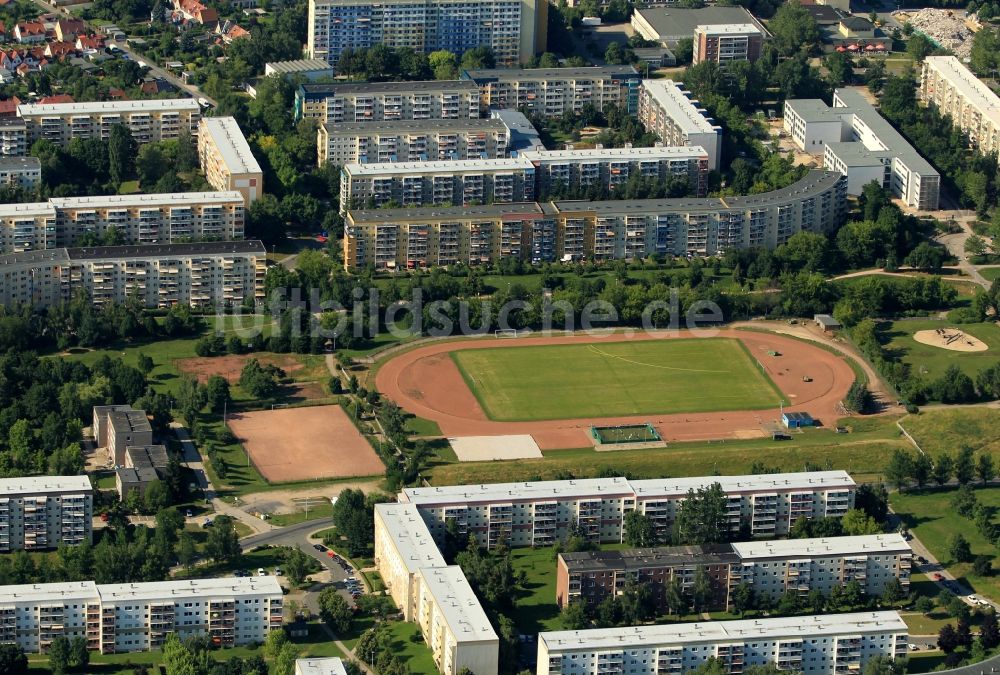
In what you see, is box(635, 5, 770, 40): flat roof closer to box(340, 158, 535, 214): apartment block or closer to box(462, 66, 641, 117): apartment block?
box(462, 66, 641, 117): apartment block

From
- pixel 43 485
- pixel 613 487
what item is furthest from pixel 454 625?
pixel 43 485

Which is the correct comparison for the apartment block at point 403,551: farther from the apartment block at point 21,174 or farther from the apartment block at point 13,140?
the apartment block at point 13,140

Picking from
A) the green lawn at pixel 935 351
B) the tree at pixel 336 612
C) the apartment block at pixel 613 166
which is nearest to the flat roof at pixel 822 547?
the tree at pixel 336 612

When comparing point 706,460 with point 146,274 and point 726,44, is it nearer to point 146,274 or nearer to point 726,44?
point 146,274

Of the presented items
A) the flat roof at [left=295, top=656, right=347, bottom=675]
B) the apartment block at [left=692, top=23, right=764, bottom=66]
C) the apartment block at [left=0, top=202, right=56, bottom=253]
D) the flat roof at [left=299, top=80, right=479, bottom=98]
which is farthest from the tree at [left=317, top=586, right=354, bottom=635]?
the apartment block at [left=692, top=23, right=764, bottom=66]

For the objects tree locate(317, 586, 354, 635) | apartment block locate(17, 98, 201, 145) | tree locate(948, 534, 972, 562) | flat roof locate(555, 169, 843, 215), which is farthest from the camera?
apartment block locate(17, 98, 201, 145)
